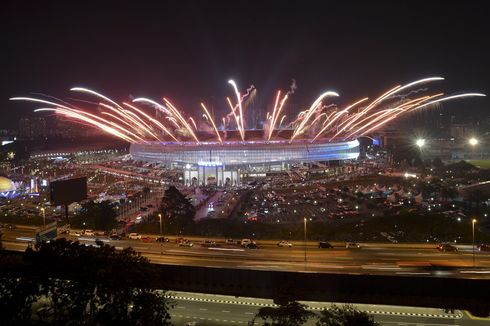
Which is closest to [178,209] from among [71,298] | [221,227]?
[221,227]

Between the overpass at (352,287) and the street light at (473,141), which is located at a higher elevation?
the street light at (473,141)

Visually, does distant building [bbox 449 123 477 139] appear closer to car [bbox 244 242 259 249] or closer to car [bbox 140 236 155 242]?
car [bbox 244 242 259 249]

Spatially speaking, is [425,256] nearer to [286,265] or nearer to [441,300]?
[441,300]

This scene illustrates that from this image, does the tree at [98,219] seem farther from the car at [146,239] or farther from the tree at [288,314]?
the tree at [288,314]

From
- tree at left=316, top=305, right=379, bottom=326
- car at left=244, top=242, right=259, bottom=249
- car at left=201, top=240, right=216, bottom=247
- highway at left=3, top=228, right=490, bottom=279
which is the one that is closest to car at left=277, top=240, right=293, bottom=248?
highway at left=3, top=228, right=490, bottom=279

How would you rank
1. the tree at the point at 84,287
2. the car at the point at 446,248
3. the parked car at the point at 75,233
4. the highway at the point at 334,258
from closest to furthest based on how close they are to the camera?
the tree at the point at 84,287 < the highway at the point at 334,258 < the car at the point at 446,248 < the parked car at the point at 75,233

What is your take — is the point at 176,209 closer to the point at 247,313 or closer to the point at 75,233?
the point at 75,233

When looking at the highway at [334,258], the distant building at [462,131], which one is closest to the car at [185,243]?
the highway at [334,258]
